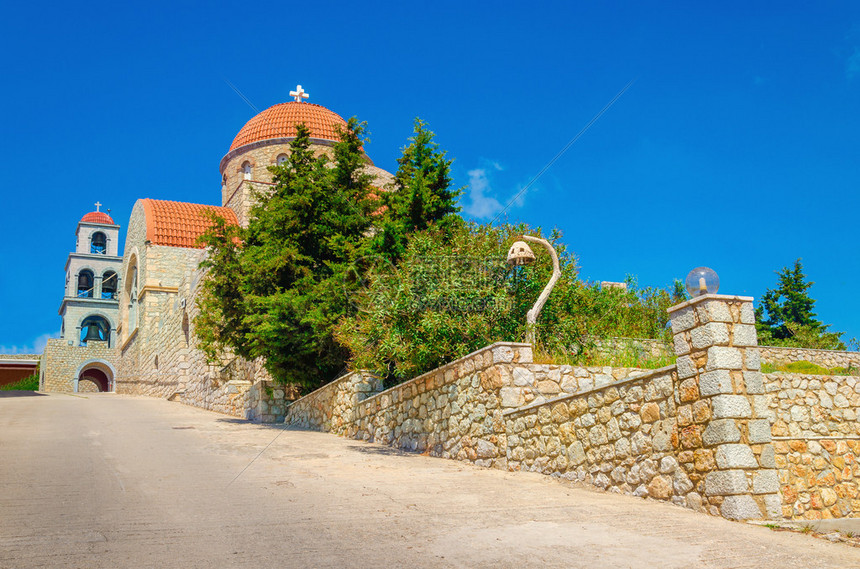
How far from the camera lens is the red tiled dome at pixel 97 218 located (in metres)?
50.4

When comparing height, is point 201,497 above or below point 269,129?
below

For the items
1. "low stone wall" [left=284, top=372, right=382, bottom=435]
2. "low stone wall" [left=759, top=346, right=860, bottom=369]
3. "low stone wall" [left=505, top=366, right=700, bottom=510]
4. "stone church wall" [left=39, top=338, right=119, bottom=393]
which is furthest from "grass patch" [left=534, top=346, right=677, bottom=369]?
"stone church wall" [left=39, top=338, right=119, bottom=393]

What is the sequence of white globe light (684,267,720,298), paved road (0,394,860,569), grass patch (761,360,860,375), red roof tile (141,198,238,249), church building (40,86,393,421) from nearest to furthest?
paved road (0,394,860,569), white globe light (684,267,720,298), grass patch (761,360,860,375), church building (40,86,393,421), red roof tile (141,198,238,249)

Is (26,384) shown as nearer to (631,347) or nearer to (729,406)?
(631,347)

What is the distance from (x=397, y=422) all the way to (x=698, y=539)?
6715 mm

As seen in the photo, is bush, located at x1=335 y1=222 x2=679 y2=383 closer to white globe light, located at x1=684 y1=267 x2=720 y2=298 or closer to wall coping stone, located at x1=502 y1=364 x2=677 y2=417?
wall coping stone, located at x1=502 y1=364 x2=677 y2=417

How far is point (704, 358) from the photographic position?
552cm

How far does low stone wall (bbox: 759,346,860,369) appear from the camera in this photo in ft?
54.0

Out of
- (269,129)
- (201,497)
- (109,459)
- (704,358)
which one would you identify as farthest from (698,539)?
(269,129)

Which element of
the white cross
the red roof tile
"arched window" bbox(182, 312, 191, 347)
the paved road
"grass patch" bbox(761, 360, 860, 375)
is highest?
the white cross

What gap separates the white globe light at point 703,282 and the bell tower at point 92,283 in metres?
48.7

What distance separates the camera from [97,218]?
51.0m

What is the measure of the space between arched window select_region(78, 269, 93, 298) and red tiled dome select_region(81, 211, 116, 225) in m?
3.89

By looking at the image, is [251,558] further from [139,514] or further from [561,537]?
[561,537]
